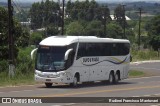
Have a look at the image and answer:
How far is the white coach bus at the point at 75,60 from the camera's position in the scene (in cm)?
3116

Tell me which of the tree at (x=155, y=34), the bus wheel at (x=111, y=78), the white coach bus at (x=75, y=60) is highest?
the white coach bus at (x=75, y=60)

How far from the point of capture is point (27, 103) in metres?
20.3

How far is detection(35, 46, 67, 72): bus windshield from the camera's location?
1226 inches

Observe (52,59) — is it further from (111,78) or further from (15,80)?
(111,78)

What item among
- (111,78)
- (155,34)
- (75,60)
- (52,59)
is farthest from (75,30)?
(52,59)

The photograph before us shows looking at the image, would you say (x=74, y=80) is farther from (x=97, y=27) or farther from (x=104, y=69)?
(x=97, y=27)

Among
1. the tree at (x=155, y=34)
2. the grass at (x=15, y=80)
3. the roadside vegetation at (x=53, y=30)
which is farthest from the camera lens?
the tree at (x=155, y=34)

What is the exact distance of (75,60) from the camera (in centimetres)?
3222

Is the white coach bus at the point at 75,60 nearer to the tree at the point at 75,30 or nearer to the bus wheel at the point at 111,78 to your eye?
the bus wheel at the point at 111,78

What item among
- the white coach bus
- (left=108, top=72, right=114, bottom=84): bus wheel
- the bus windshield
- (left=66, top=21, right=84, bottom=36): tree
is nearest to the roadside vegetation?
(left=66, top=21, right=84, bottom=36): tree

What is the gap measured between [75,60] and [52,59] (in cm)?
163

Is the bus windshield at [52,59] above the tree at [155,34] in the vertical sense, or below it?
above

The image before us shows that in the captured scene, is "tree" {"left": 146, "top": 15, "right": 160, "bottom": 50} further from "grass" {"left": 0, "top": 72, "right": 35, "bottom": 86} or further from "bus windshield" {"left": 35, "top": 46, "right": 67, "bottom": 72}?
"bus windshield" {"left": 35, "top": 46, "right": 67, "bottom": 72}

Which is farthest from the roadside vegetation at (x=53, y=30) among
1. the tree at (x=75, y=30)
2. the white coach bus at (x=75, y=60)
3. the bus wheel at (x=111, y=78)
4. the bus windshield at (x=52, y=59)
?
the bus wheel at (x=111, y=78)
